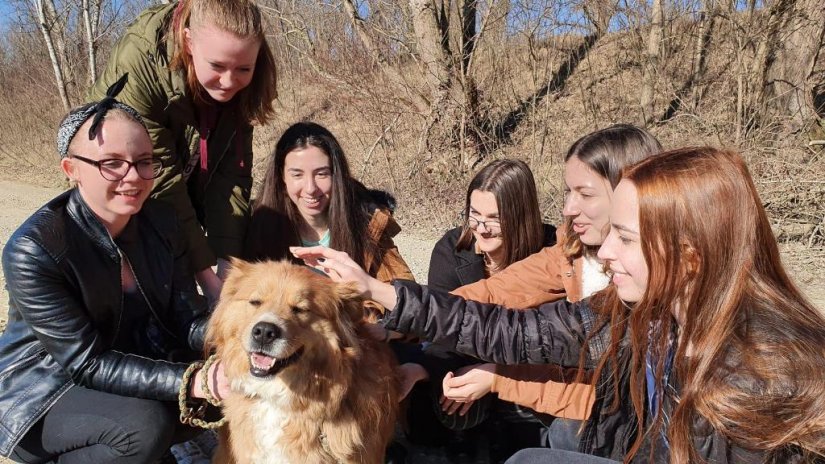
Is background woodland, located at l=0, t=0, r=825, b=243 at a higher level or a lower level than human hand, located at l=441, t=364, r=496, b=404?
higher

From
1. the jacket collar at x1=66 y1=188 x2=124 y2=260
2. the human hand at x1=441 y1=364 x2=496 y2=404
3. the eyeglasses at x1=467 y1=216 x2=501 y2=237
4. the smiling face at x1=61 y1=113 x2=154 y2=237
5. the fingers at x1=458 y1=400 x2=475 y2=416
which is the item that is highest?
the smiling face at x1=61 y1=113 x2=154 y2=237

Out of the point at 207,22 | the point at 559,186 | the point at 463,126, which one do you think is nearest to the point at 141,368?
the point at 207,22

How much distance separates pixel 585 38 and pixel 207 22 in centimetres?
704

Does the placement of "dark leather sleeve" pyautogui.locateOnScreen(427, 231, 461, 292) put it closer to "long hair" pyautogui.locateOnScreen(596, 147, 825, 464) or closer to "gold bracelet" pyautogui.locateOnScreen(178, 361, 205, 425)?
"gold bracelet" pyautogui.locateOnScreen(178, 361, 205, 425)

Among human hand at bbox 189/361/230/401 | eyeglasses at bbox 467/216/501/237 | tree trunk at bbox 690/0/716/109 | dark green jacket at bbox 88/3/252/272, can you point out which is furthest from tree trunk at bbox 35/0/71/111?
human hand at bbox 189/361/230/401

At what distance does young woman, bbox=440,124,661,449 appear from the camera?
9.09 ft

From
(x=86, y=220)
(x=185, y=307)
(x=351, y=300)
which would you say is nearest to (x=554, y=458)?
(x=351, y=300)

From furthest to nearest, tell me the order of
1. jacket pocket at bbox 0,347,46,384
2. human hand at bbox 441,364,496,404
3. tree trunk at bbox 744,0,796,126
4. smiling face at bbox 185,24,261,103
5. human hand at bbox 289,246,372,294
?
tree trunk at bbox 744,0,796,126 → smiling face at bbox 185,24,261,103 → human hand at bbox 441,364,496,404 → human hand at bbox 289,246,372,294 → jacket pocket at bbox 0,347,46,384

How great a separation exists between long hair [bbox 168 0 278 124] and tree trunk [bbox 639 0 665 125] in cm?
631

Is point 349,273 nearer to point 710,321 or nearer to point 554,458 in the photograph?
point 554,458

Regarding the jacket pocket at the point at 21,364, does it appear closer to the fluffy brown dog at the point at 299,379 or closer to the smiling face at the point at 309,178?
the fluffy brown dog at the point at 299,379

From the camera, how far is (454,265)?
3.82 metres

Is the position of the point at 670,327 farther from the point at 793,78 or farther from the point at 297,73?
the point at 297,73

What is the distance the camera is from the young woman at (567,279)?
2.77 m
